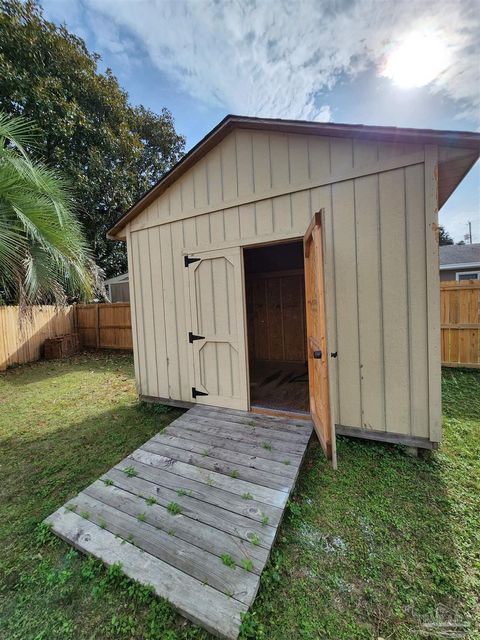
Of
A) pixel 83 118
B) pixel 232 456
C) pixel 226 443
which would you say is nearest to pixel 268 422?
pixel 226 443

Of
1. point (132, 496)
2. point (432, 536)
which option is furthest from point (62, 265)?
point (432, 536)

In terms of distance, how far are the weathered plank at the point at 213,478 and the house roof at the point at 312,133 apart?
10.7 feet

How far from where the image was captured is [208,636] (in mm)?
1324

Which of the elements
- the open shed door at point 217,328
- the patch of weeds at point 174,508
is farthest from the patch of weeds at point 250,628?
the open shed door at point 217,328

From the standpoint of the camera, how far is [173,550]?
5.58 ft

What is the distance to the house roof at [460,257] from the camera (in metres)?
10.5

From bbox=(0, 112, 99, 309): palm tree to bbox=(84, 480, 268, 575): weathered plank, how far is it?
116 inches

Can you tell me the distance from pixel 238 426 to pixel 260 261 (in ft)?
13.7

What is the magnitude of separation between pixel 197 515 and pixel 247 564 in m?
0.53

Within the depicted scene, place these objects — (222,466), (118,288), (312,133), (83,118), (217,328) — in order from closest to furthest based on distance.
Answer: (222,466)
(312,133)
(217,328)
(83,118)
(118,288)

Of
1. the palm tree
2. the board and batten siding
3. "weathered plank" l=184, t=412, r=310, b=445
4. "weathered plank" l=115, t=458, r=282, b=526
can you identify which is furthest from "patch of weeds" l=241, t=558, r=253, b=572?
the palm tree

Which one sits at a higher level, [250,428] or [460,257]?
[460,257]

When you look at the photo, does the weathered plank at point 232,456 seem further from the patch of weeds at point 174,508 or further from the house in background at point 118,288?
the house in background at point 118,288

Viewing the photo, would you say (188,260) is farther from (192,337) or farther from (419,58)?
(419,58)
